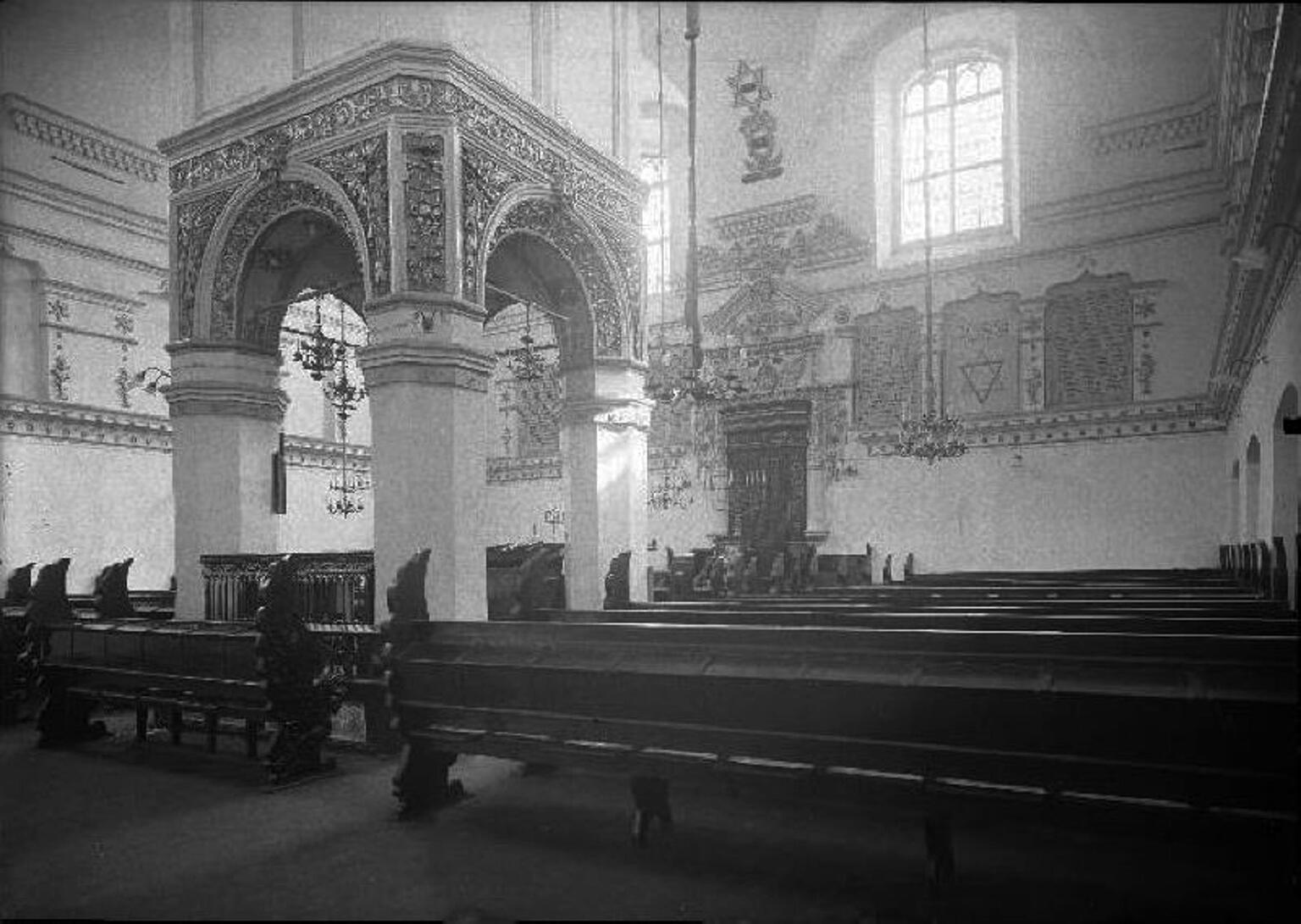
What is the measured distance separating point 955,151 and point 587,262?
8330mm

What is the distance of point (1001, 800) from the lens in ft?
9.73

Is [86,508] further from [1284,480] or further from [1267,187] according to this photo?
[1284,480]

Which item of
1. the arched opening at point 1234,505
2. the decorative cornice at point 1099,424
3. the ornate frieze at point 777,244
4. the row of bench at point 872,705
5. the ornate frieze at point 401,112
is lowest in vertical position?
the row of bench at point 872,705

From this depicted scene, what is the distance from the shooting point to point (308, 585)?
23.7 feet

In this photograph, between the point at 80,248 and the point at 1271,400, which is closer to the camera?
the point at 1271,400

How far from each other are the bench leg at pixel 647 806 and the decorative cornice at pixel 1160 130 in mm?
12163

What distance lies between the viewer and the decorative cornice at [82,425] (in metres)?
9.93

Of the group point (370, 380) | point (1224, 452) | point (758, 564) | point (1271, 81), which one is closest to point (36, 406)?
point (370, 380)

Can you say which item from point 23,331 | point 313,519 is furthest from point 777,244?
point 23,331

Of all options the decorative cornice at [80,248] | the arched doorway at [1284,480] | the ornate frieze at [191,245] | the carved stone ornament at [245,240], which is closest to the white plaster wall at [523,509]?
the decorative cornice at [80,248]

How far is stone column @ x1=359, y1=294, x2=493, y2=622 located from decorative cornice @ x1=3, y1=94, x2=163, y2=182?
7.51m

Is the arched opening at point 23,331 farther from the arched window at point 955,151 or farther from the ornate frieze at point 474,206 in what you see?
the arched window at point 955,151

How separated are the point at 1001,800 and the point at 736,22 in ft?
44.4

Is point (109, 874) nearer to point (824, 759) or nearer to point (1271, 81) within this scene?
point (824, 759)
